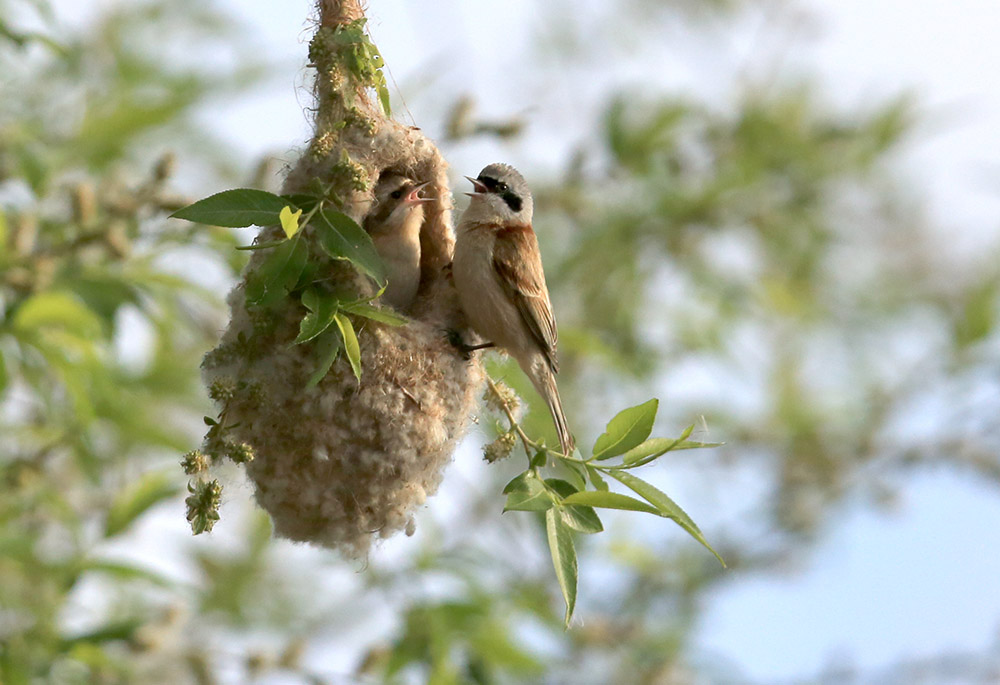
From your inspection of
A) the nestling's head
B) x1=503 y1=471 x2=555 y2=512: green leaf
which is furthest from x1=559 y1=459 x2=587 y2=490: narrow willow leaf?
the nestling's head

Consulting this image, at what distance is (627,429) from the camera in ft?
7.95

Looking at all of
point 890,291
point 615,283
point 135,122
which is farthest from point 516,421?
point 890,291

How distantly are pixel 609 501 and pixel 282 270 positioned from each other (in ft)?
2.77

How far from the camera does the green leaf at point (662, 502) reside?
2270 millimetres

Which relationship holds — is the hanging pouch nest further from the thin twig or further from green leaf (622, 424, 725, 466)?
green leaf (622, 424, 725, 466)

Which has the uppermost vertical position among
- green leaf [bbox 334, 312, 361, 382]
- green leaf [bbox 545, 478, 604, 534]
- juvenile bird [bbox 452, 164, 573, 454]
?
juvenile bird [bbox 452, 164, 573, 454]

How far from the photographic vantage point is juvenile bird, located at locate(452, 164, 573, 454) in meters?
3.18

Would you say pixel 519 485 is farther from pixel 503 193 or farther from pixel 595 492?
pixel 503 193

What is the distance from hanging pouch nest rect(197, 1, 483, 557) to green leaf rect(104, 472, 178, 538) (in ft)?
5.06

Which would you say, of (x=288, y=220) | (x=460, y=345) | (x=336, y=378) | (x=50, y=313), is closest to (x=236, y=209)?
(x=288, y=220)

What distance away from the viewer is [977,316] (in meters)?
6.03

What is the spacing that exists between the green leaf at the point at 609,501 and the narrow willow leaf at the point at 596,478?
0.32 feet

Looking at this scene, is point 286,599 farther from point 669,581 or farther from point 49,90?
point 49,90

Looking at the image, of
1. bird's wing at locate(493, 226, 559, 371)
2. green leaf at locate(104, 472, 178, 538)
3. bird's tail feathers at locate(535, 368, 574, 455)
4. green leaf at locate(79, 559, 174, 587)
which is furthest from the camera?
green leaf at locate(104, 472, 178, 538)
